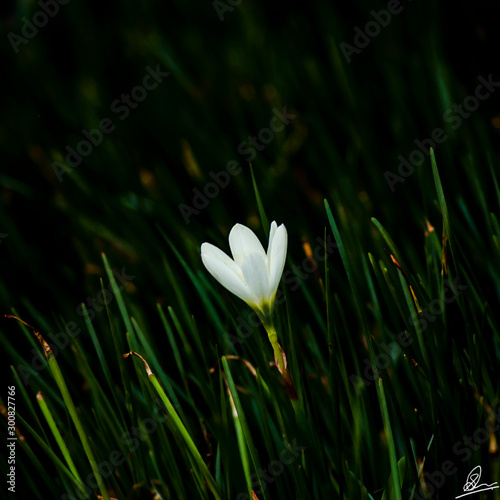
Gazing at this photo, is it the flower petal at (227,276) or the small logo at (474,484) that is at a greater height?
the flower petal at (227,276)

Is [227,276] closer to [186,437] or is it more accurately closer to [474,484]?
[186,437]

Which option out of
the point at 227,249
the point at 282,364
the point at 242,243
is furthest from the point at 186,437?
the point at 227,249

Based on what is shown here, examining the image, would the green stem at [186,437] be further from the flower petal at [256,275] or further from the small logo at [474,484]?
the small logo at [474,484]

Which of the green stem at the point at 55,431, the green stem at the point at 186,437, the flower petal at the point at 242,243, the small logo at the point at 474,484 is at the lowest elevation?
A: the small logo at the point at 474,484

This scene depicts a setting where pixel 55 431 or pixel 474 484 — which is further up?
pixel 55 431

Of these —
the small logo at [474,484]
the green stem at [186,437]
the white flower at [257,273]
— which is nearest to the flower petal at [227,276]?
the white flower at [257,273]

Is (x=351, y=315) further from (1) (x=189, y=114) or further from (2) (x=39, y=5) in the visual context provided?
(2) (x=39, y=5)

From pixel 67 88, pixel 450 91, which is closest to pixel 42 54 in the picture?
pixel 67 88

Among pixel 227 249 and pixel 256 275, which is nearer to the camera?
pixel 256 275
